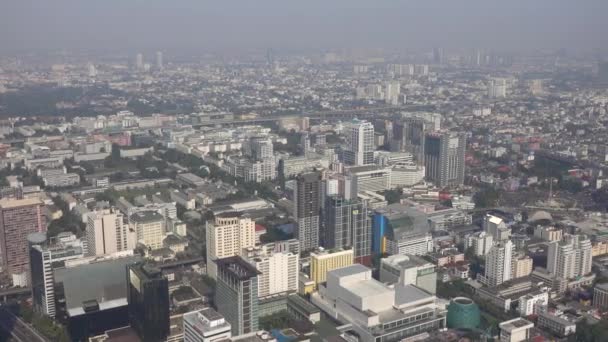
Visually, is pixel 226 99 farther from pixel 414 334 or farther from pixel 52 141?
pixel 414 334

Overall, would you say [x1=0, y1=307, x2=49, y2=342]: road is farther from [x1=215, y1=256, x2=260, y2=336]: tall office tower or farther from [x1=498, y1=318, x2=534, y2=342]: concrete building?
[x1=498, y1=318, x2=534, y2=342]: concrete building

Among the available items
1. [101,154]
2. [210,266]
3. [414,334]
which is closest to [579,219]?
[414,334]

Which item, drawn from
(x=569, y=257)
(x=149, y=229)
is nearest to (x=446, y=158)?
(x=569, y=257)

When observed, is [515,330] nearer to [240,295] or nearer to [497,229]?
[240,295]

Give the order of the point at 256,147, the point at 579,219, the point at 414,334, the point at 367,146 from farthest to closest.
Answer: the point at 256,147
the point at 367,146
the point at 579,219
the point at 414,334

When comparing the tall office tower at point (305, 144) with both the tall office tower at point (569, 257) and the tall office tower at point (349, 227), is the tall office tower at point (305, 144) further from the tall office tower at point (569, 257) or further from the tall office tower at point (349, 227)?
the tall office tower at point (569, 257)

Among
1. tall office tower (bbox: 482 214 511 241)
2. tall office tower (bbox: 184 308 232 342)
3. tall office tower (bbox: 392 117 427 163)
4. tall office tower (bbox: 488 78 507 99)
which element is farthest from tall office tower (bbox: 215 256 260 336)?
tall office tower (bbox: 488 78 507 99)

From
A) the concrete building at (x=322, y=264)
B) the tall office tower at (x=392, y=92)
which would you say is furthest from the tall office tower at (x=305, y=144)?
the tall office tower at (x=392, y=92)
